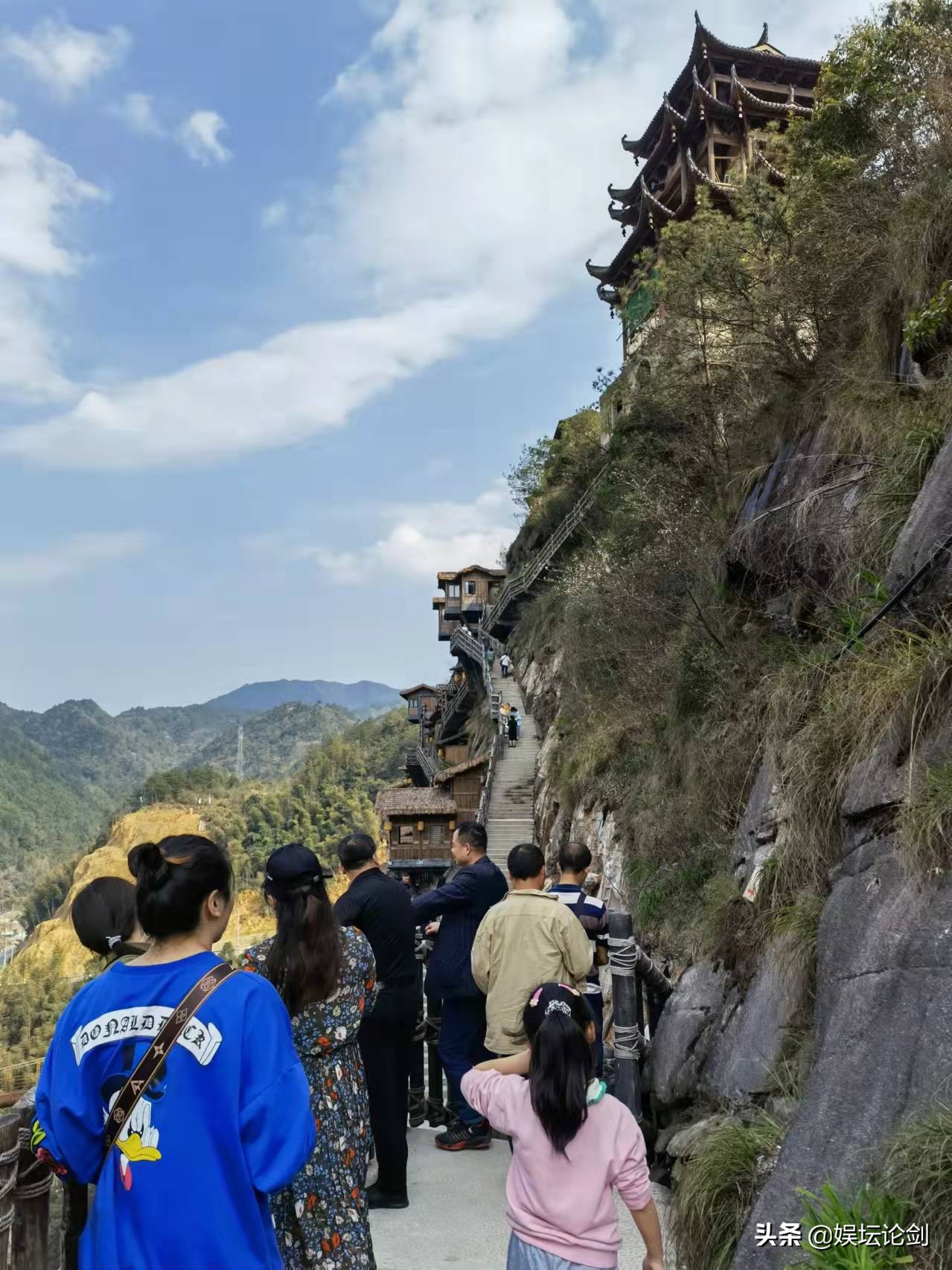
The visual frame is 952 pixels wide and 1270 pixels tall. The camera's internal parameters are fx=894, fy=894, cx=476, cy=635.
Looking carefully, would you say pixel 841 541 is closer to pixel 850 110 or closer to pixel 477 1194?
pixel 477 1194

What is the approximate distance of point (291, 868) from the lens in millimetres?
2881

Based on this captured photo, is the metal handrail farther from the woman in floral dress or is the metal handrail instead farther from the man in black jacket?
the woman in floral dress

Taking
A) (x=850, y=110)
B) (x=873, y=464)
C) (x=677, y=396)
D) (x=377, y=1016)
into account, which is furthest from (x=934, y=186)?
(x=377, y=1016)

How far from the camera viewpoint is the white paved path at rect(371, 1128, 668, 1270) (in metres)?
3.64

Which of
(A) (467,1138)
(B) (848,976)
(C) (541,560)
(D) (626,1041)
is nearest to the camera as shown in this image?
(B) (848,976)

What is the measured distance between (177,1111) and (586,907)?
10.5 feet

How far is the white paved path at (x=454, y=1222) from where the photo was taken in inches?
143

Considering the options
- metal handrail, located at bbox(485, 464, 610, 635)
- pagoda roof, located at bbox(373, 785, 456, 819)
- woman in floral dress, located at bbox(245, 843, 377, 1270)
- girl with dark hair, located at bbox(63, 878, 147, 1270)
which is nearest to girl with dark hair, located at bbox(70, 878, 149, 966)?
girl with dark hair, located at bbox(63, 878, 147, 1270)

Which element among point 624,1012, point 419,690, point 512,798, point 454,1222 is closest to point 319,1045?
point 454,1222

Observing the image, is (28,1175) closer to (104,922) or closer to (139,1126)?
(104,922)

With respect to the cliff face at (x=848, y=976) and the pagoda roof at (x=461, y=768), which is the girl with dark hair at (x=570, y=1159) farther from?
the pagoda roof at (x=461, y=768)

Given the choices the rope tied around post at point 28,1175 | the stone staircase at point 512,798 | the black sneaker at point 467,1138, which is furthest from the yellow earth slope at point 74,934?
the rope tied around post at point 28,1175

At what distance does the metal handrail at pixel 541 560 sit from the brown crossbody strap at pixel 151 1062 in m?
25.5

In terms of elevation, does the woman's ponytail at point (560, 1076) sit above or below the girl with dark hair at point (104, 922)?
below
